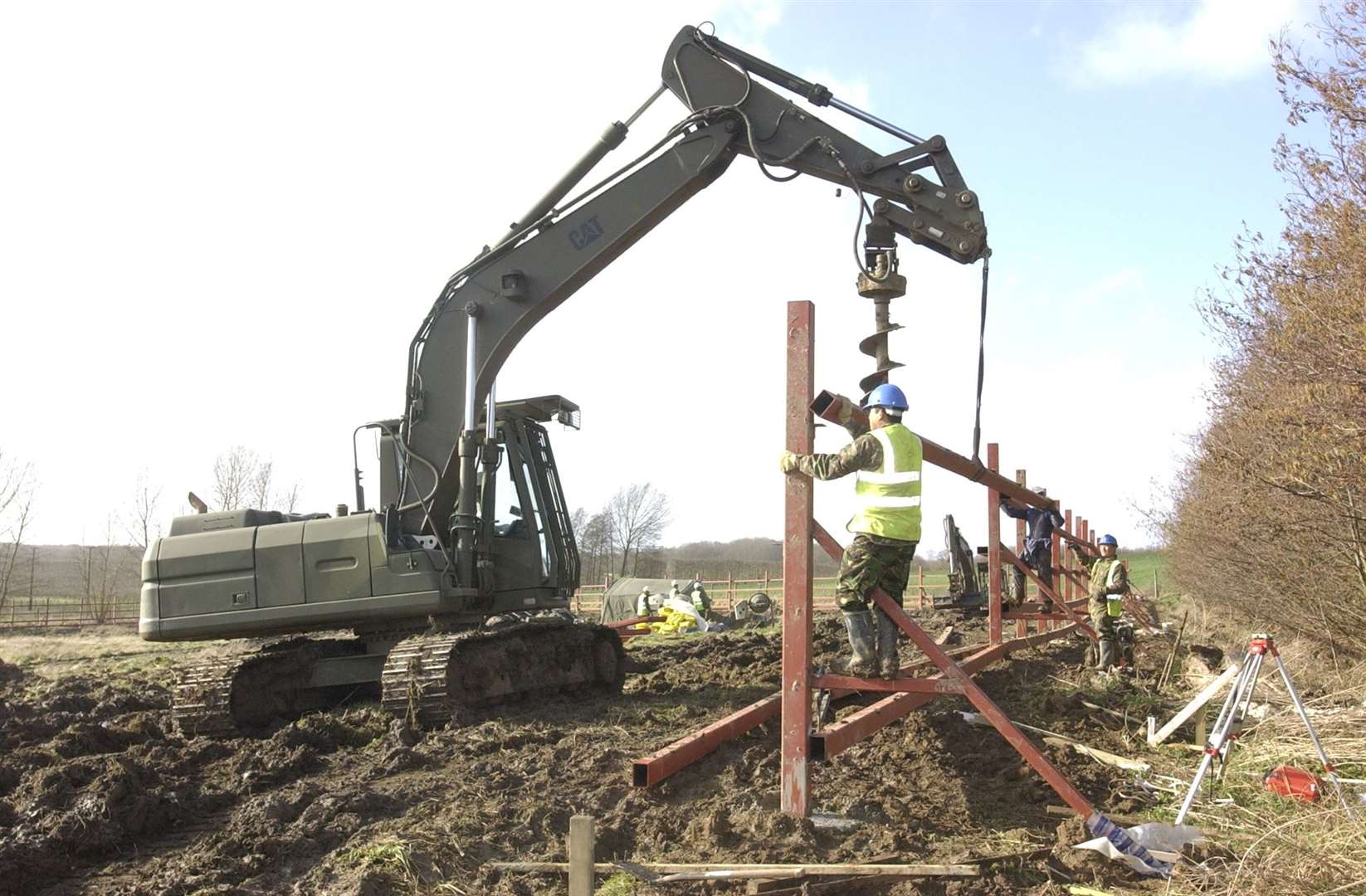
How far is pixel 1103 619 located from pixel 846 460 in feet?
20.6

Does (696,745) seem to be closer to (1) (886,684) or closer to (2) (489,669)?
(1) (886,684)

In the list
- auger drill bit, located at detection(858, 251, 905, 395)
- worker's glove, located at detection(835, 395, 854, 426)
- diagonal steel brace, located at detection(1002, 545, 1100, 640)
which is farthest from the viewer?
diagonal steel brace, located at detection(1002, 545, 1100, 640)

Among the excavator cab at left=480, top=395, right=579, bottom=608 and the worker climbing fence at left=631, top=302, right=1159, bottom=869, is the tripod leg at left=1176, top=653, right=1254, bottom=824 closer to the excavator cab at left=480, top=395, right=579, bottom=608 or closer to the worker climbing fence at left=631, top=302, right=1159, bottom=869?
the worker climbing fence at left=631, top=302, right=1159, bottom=869

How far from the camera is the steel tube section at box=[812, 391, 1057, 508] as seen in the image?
528 centimetres

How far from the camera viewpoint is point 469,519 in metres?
9.05

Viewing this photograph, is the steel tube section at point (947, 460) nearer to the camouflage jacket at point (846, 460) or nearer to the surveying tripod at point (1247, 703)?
the camouflage jacket at point (846, 460)

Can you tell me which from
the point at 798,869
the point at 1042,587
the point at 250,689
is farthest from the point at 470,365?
the point at 798,869

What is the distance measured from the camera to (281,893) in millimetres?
4582

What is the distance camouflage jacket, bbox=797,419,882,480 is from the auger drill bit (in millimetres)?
1858

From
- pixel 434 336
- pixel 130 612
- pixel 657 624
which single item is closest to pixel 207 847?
pixel 434 336

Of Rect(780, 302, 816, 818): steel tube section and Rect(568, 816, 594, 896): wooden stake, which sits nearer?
Rect(568, 816, 594, 896): wooden stake

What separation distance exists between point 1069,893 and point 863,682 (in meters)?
1.46

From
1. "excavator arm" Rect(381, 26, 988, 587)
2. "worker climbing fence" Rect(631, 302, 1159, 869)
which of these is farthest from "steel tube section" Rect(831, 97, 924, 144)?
"worker climbing fence" Rect(631, 302, 1159, 869)

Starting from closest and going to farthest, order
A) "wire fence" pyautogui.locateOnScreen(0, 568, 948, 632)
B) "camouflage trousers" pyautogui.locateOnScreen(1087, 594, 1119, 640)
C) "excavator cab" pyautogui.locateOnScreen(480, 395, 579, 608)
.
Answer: "excavator cab" pyautogui.locateOnScreen(480, 395, 579, 608) → "camouflage trousers" pyautogui.locateOnScreen(1087, 594, 1119, 640) → "wire fence" pyautogui.locateOnScreen(0, 568, 948, 632)
